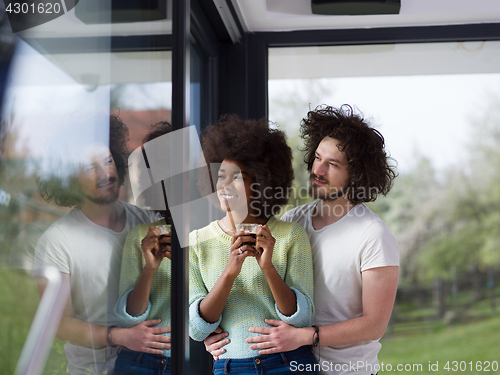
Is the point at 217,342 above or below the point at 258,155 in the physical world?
below

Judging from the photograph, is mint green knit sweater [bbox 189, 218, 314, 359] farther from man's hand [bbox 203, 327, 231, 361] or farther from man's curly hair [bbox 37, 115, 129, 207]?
man's curly hair [bbox 37, 115, 129, 207]

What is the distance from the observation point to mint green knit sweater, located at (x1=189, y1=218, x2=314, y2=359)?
52.6 inches

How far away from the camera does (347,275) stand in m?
1.45

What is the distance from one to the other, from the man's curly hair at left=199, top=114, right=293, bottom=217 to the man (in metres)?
0.13

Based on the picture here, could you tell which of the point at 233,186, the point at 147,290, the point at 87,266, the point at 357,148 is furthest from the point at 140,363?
the point at 357,148

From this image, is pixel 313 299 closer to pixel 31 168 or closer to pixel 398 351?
pixel 398 351

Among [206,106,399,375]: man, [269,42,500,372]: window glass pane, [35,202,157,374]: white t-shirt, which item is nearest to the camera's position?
[35,202,157,374]: white t-shirt

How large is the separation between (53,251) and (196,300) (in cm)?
81

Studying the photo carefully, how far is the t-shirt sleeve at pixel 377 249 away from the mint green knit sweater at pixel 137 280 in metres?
0.70

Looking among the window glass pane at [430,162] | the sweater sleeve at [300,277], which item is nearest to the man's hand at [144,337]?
the sweater sleeve at [300,277]

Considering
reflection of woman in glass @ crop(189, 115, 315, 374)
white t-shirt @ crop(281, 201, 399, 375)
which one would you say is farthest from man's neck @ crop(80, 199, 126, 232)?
white t-shirt @ crop(281, 201, 399, 375)

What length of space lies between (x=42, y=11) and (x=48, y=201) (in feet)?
0.82

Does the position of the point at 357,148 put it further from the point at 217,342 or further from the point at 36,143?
the point at 36,143

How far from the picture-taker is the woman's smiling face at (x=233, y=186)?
1438mm
